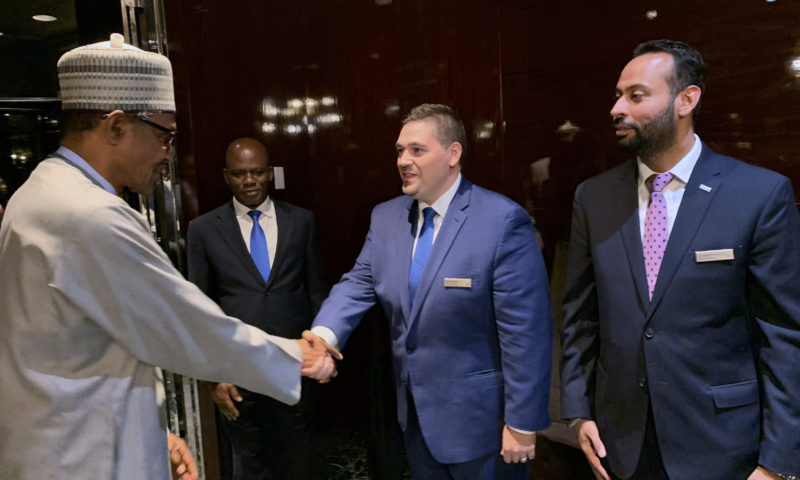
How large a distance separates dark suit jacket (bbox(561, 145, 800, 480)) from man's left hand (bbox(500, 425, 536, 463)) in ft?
0.89

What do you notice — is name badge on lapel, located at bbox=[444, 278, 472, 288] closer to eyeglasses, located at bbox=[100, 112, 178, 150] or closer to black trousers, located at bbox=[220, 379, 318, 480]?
eyeglasses, located at bbox=[100, 112, 178, 150]

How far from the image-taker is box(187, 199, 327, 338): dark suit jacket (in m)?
2.71

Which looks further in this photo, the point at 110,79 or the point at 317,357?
the point at 317,357

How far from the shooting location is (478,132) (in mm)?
3031

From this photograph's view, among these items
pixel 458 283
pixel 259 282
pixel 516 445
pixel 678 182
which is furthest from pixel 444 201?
pixel 259 282

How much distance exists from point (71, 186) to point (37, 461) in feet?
1.97

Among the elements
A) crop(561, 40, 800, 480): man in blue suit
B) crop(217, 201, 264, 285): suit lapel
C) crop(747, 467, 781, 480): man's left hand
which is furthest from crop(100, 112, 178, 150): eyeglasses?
crop(747, 467, 781, 480): man's left hand

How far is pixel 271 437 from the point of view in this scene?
2797 millimetres

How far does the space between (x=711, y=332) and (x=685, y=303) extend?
0.11 metres

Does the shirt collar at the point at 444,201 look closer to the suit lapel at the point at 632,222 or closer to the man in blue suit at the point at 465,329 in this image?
the man in blue suit at the point at 465,329

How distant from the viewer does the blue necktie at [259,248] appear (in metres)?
2.76

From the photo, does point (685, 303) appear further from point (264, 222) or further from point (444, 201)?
point (264, 222)

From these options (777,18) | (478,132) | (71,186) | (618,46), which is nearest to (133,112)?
(71,186)

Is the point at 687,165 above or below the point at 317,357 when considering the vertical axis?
above
